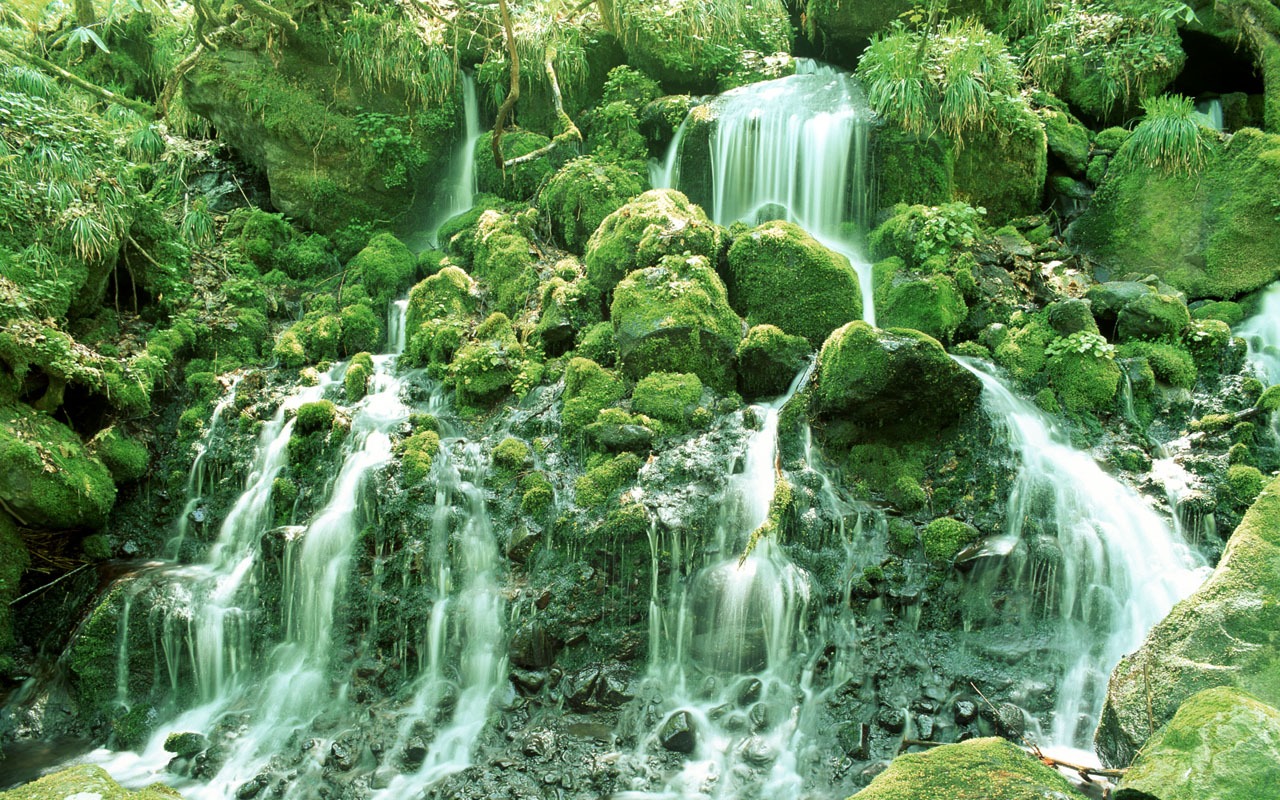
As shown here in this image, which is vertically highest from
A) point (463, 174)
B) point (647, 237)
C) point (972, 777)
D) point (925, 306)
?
point (463, 174)

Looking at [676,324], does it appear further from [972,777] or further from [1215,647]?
[972,777]

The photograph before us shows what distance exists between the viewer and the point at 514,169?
12.0m

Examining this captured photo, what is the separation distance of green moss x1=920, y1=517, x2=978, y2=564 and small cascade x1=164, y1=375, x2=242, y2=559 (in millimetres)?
7170

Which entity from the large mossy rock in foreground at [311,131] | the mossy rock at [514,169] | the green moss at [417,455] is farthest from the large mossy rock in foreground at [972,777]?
the large mossy rock in foreground at [311,131]

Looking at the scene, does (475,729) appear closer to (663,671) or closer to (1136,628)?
(663,671)

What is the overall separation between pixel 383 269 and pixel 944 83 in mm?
7682

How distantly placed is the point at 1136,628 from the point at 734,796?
3288 mm

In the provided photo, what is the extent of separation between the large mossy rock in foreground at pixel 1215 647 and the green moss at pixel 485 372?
6.08 meters

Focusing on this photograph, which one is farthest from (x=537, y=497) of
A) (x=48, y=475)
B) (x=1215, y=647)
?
(x=1215, y=647)

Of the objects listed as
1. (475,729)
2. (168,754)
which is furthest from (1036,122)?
(168,754)

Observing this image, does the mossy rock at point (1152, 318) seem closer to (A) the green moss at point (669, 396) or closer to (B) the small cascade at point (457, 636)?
(A) the green moss at point (669, 396)

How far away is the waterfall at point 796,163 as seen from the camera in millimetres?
10398

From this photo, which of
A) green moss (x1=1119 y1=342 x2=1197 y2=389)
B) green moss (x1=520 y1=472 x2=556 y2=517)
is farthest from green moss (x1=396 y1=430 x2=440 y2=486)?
green moss (x1=1119 y1=342 x2=1197 y2=389)

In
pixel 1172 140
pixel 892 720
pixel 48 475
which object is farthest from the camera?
pixel 1172 140
